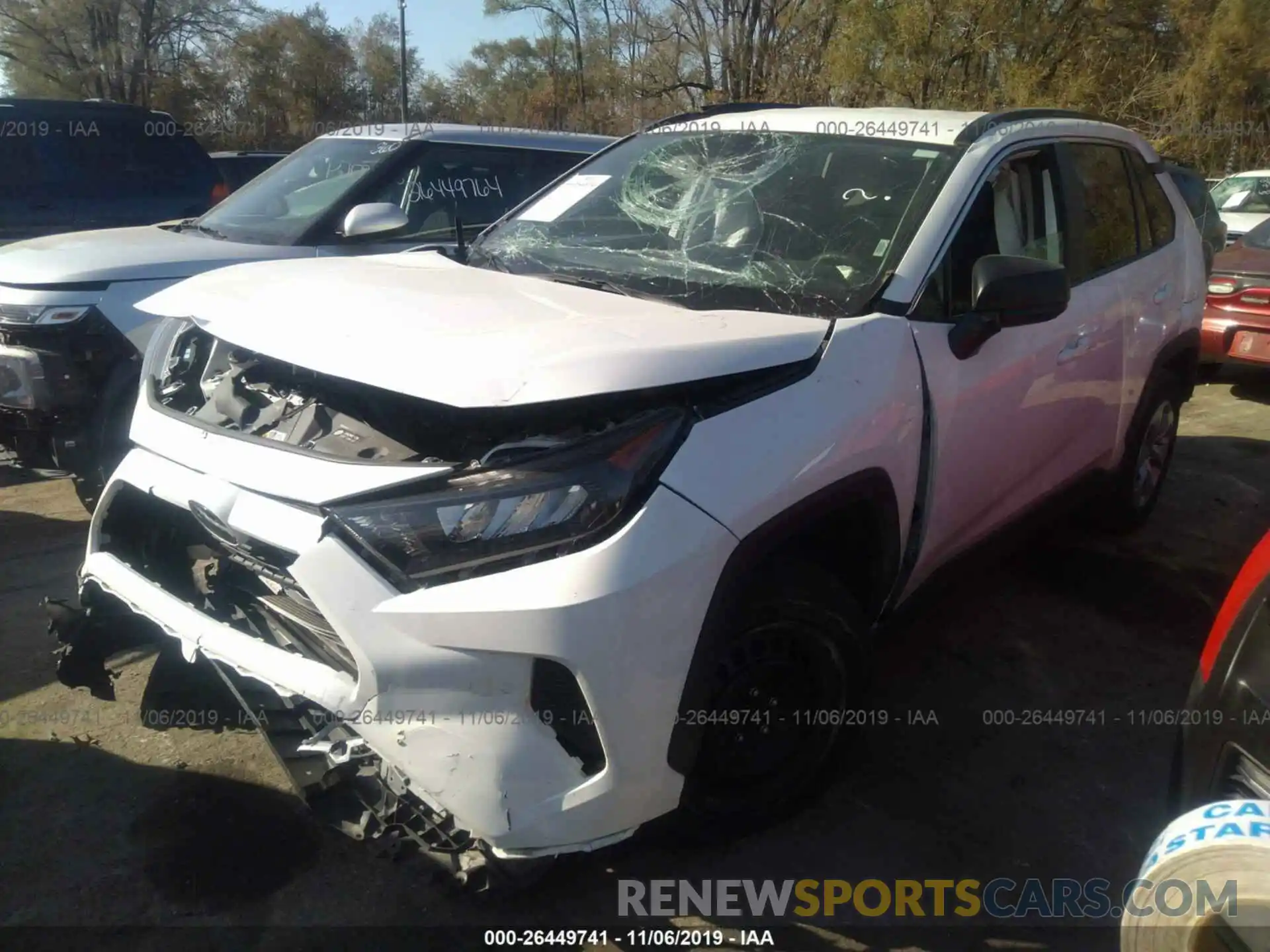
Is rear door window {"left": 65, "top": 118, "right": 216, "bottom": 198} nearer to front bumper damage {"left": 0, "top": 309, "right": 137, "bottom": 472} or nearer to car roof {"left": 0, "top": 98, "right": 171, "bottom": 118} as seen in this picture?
car roof {"left": 0, "top": 98, "right": 171, "bottom": 118}

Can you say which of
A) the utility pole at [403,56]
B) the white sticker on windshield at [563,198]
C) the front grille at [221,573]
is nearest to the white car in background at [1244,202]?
the white sticker on windshield at [563,198]

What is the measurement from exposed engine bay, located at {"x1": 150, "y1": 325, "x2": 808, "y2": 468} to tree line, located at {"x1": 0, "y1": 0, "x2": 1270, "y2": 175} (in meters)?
13.8

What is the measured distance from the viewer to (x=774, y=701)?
8.05 ft

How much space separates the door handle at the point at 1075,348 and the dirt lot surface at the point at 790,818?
2.41 ft

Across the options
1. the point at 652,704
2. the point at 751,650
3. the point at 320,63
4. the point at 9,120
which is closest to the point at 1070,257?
the point at 751,650

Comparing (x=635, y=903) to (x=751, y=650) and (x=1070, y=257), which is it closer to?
(x=751, y=650)

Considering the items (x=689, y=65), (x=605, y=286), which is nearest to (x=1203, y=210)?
(x=605, y=286)

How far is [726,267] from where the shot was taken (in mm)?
2953

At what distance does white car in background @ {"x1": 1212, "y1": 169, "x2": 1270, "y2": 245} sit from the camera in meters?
12.1

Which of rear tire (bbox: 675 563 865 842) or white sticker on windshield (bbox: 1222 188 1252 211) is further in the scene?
white sticker on windshield (bbox: 1222 188 1252 211)

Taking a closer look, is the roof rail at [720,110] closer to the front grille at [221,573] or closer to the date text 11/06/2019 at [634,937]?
the front grille at [221,573]

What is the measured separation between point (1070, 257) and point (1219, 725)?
7.08 ft

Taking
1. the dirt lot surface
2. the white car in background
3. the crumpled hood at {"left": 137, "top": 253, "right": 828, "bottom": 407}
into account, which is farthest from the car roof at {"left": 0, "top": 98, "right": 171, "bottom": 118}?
the white car in background

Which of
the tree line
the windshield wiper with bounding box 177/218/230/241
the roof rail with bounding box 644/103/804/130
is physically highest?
the tree line
